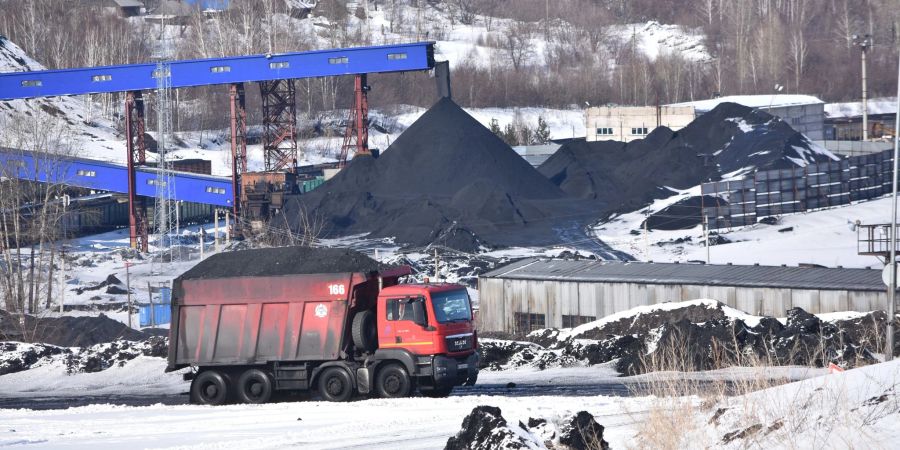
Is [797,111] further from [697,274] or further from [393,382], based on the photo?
[393,382]

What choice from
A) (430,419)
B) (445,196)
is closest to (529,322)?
(430,419)

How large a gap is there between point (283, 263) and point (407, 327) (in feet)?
9.33

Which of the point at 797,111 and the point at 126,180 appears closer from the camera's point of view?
the point at 126,180

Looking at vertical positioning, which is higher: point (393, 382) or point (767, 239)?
point (767, 239)

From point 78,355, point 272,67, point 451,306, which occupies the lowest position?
point 78,355

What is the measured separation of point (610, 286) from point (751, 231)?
2072 centimetres

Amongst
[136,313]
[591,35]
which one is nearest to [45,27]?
[591,35]

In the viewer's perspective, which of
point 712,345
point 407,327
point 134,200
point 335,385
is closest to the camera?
point 407,327

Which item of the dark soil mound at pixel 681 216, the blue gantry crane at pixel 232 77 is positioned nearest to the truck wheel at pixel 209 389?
the dark soil mound at pixel 681 216

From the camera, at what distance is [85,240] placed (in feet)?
184

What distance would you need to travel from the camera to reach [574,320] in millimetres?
30609

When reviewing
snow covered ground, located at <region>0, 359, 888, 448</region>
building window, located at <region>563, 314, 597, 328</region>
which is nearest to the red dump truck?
snow covered ground, located at <region>0, 359, 888, 448</region>

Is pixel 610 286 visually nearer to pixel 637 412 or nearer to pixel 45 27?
pixel 637 412

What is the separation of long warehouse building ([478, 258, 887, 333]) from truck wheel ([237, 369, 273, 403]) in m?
12.6
